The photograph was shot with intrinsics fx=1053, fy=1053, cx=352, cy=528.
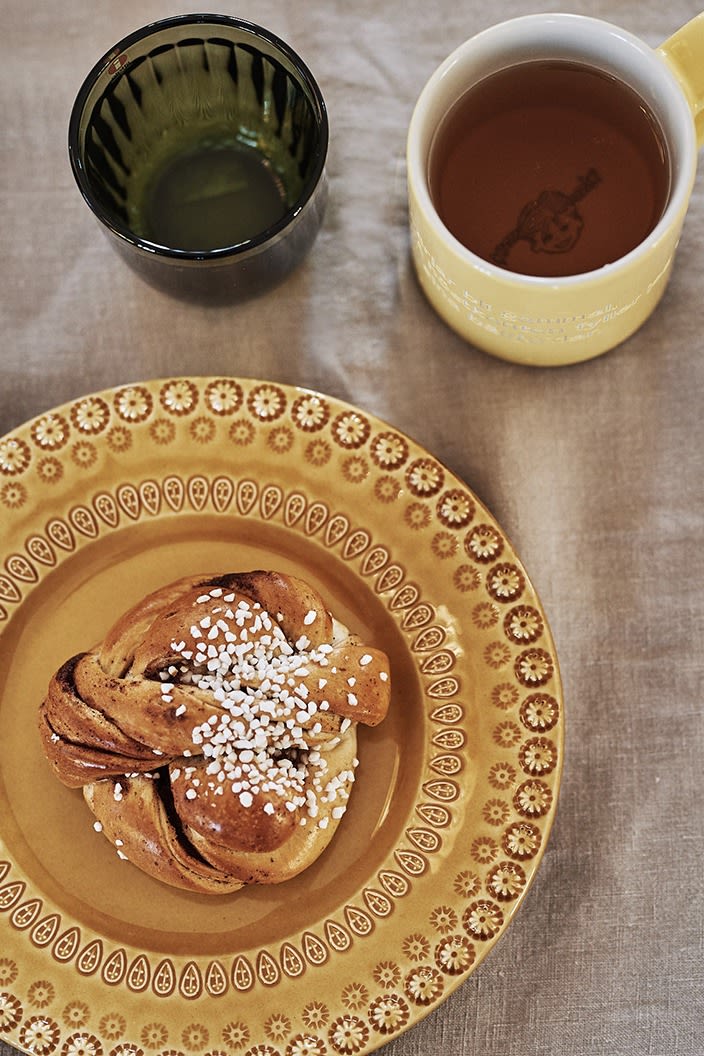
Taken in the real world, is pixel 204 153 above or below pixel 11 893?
above

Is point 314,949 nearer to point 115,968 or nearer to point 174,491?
point 115,968

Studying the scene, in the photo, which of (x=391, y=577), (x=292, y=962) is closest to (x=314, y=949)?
(x=292, y=962)

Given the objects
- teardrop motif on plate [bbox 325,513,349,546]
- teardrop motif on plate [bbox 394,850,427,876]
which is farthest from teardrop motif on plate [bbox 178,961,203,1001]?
teardrop motif on plate [bbox 325,513,349,546]

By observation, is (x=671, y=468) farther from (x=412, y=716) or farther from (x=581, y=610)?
(x=412, y=716)

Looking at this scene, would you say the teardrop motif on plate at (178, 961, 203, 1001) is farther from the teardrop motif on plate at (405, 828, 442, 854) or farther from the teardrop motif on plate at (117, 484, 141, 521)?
the teardrop motif on plate at (117, 484, 141, 521)

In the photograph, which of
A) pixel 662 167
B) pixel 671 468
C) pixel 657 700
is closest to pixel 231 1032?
pixel 657 700

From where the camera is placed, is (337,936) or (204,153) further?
(204,153)

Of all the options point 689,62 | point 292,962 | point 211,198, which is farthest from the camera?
point 211,198

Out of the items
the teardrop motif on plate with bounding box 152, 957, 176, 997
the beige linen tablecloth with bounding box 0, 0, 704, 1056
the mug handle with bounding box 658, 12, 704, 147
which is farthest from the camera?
the beige linen tablecloth with bounding box 0, 0, 704, 1056
